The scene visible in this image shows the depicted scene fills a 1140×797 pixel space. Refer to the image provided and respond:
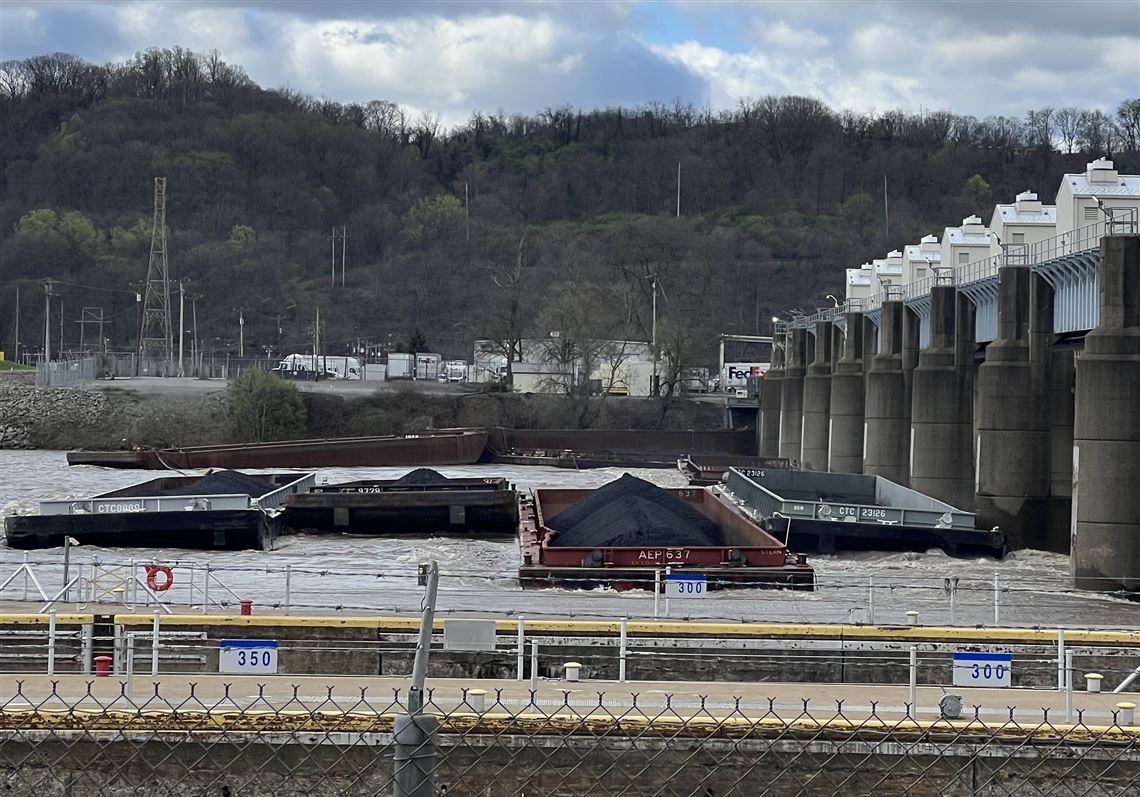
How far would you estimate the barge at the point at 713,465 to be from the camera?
75.8m

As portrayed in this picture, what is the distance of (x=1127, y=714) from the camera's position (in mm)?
15328

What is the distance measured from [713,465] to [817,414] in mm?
6111

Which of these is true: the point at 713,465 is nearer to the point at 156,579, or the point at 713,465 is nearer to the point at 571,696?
the point at 156,579

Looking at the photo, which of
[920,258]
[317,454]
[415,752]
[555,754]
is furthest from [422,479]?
[415,752]

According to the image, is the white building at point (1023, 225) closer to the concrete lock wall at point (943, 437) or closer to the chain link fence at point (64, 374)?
the concrete lock wall at point (943, 437)

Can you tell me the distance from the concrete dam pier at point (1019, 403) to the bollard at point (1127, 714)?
22892 mm

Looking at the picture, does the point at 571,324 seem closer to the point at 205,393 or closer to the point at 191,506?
the point at 205,393

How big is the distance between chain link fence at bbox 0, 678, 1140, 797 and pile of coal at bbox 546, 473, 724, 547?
846 inches

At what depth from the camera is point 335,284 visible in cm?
19325

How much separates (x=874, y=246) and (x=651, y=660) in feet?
598

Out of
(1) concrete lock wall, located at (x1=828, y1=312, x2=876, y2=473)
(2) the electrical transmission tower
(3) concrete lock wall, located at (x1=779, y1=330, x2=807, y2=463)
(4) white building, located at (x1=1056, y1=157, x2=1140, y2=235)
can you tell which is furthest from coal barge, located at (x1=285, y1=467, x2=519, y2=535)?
(2) the electrical transmission tower

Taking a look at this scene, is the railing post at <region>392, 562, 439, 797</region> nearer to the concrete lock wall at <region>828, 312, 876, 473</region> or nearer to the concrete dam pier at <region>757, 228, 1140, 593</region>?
the concrete dam pier at <region>757, 228, 1140, 593</region>

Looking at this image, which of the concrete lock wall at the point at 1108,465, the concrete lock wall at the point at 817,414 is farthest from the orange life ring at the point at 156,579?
the concrete lock wall at the point at 817,414

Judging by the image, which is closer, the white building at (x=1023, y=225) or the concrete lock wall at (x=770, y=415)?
the white building at (x=1023, y=225)
